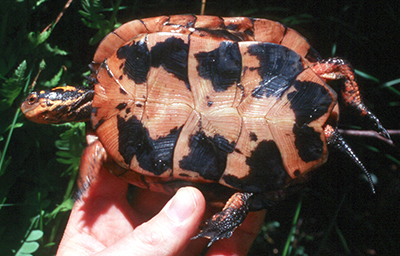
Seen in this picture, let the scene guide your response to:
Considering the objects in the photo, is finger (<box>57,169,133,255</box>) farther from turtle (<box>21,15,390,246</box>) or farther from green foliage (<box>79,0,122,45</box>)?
green foliage (<box>79,0,122,45</box>)

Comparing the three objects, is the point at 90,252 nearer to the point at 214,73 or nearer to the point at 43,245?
the point at 43,245

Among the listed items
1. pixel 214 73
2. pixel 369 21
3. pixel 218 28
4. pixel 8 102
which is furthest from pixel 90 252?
pixel 369 21

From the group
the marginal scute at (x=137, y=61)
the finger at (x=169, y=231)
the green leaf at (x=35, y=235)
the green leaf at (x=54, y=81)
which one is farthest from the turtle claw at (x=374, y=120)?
the green leaf at (x=35, y=235)

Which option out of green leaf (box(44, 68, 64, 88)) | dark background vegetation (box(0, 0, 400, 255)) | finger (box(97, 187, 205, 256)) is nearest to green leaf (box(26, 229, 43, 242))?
dark background vegetation (box(0, 0, 400, 255))

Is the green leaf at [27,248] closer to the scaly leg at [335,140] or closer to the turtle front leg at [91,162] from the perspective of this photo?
the turtle front leg at [91,162]

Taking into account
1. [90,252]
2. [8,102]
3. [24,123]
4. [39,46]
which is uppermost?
[39,46]

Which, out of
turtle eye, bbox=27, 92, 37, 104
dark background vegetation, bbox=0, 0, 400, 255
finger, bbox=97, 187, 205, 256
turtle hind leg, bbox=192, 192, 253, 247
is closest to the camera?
finger, bbox=97, 187, 205, 256

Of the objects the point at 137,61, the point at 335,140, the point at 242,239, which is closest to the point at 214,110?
the point at 137,61
